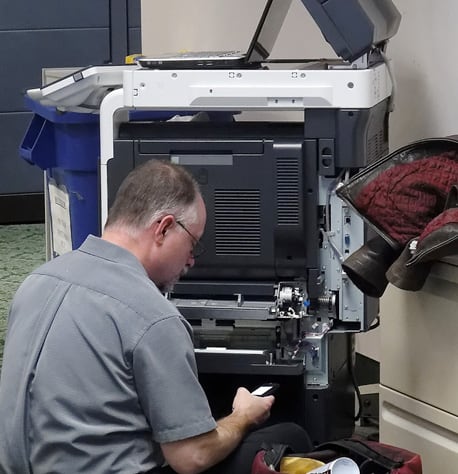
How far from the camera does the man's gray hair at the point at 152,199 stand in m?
1.96

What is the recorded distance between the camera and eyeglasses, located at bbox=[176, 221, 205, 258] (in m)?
1.99

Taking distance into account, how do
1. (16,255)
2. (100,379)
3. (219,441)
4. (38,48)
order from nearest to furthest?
(100,379) < (219,441) < (16,255) < (38,48)

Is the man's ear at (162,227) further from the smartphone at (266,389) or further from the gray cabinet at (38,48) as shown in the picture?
the gray cabinet at (38,48)

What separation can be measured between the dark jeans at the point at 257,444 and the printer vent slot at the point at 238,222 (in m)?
0.38

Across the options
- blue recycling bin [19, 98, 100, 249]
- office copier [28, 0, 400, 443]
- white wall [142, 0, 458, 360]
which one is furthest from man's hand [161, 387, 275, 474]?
white wall [142, 0, 458, 360]

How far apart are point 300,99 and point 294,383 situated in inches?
24.8

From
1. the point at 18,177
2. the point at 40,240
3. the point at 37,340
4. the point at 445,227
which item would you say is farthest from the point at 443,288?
the point at 18,177

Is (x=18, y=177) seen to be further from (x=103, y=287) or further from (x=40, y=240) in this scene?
(x=103, y=287)

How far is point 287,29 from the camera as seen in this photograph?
12.0 feet

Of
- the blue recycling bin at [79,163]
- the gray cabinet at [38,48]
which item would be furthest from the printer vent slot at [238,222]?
the gray cabinet at [38,48]

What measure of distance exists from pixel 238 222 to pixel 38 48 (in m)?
4.01

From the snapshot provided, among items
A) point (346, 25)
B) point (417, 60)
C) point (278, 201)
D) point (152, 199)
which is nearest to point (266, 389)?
point (278, 201)

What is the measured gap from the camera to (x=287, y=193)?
2.27 meters

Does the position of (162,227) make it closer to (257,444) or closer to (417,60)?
(257,444)
